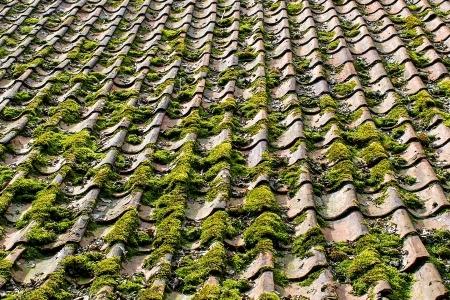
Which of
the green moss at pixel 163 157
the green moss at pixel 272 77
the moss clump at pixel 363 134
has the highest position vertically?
the green moss at pixel 272 77

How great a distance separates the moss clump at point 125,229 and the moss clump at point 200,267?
0.33 m

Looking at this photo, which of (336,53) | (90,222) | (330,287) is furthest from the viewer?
(336,53)

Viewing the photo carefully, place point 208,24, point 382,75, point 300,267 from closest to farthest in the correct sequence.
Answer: point 300,267, point 382,75, point 208,24

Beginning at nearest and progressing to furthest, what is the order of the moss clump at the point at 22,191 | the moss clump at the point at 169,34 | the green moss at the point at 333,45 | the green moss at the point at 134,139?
the moss clump at the point at 22,191
the green moss at the point at 134,139
the green moss at the point at 333,45
the moss clump at the point at 169,34

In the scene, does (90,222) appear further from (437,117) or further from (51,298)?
(437,117)

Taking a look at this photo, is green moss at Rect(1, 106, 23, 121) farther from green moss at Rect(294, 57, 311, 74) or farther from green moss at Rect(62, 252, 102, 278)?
green moss at Rect(294, 57, 311, 74)

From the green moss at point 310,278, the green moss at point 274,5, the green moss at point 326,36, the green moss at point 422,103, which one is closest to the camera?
the green moss at point 310,278

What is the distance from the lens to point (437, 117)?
11.6 ft

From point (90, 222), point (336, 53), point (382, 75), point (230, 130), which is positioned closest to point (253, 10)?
point (336, 53)

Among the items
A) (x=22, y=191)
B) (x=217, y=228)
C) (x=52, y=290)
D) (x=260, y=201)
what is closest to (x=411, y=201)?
(x=260, y=201)

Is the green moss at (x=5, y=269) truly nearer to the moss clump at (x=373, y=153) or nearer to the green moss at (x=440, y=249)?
the green moss at (x=440, y=249)

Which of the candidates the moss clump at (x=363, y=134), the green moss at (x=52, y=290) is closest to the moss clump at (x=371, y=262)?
the moss clump at (x=363, y=134)

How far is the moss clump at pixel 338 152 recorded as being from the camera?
3.23 metres

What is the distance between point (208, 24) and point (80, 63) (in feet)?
4.32
